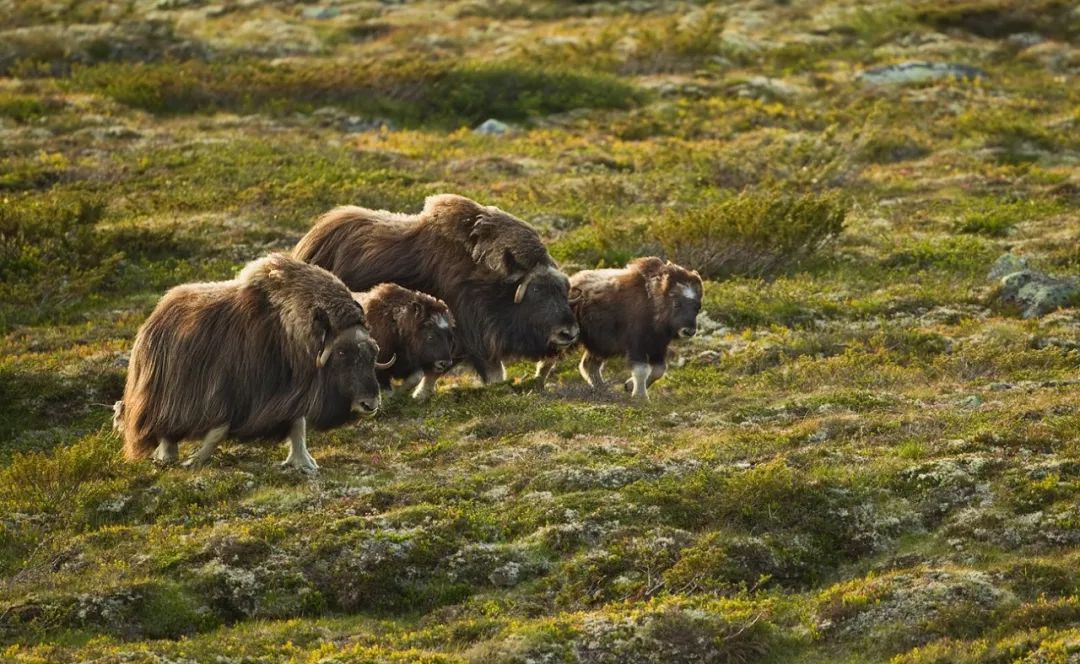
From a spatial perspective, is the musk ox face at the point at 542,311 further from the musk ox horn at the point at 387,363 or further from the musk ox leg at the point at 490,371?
the musk ox horn at the point at 387,363

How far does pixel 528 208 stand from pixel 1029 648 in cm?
1622

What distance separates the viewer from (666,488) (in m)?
13.1

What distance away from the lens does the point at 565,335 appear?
1681 centimetres

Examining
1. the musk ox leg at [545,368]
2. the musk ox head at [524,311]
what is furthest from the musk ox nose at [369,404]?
the musk ox leg at [545,368]

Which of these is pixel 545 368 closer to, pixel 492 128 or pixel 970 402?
pixel 970 402

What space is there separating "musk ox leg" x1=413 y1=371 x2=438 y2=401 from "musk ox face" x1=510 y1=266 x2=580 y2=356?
1127 millimetres

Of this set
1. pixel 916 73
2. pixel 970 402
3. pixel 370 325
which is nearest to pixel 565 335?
pixel 370 325

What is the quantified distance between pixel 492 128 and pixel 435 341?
1761 cm

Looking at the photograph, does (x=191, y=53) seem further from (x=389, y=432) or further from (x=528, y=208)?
(x=389, y=432)

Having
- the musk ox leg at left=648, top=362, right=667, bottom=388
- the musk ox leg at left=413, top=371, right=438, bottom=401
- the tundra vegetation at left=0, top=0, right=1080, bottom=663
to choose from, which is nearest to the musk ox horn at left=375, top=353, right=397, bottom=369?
the musk ox leg at left=413, top=371, right=438, bottom=401

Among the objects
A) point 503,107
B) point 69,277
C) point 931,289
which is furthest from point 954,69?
point 69,277

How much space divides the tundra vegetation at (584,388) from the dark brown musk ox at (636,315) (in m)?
0.49

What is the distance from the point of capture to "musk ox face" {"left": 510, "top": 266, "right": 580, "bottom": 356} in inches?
659

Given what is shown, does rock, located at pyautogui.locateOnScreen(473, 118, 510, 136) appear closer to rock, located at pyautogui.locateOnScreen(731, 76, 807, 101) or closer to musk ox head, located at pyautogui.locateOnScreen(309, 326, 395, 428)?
rock, located at pyautogui.locateOnScreen(731, 76, 807, 101)
